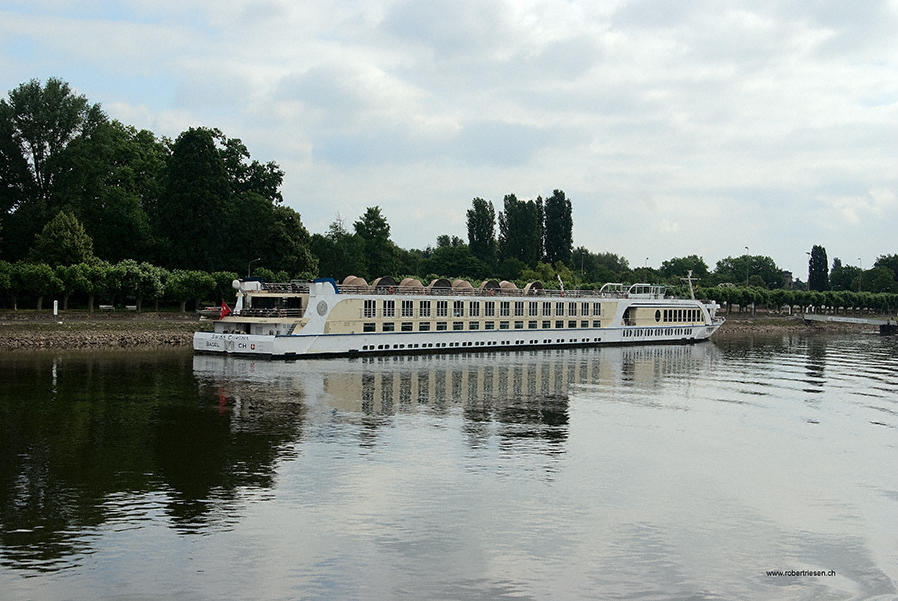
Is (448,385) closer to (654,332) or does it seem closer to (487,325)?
(487,325)

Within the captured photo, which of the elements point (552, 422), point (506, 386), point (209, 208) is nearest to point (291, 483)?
point (552, 422)

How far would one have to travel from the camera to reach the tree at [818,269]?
185250mm

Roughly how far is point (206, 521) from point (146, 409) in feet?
57.4

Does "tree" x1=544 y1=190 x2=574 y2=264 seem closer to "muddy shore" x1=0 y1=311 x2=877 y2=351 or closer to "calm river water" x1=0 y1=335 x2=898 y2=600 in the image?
"muddy shore" x1=0 y1=311 x2=877 y2=351

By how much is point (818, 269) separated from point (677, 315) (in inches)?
4499

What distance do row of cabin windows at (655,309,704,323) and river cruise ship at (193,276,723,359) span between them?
0.44ft

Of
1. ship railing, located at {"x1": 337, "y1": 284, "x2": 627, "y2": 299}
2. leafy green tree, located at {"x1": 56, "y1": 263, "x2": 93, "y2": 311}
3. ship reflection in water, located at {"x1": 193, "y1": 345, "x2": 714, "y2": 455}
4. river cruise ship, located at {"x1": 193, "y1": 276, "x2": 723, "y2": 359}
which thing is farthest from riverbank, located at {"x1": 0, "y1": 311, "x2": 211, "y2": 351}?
ship railing, located at {"x1": 337, "y1": 284, "x2": 627, "y2": 299}

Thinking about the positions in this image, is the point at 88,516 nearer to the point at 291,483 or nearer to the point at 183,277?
the point at 291,483

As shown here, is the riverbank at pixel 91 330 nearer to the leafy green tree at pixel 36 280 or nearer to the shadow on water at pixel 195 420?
the leafy green tree at pixel 36 280

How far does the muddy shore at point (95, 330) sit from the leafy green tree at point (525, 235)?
2736 inches

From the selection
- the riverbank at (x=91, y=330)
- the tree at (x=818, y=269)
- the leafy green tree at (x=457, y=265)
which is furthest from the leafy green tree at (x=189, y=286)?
the tree at (x=818, y=269)

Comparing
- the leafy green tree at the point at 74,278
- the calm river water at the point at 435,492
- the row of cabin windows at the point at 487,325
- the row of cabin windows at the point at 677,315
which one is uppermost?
the leafy green tree at the point at 74,278

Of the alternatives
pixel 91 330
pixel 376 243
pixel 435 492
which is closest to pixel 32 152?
pixel 91 330

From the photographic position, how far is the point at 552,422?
35.6 metres
